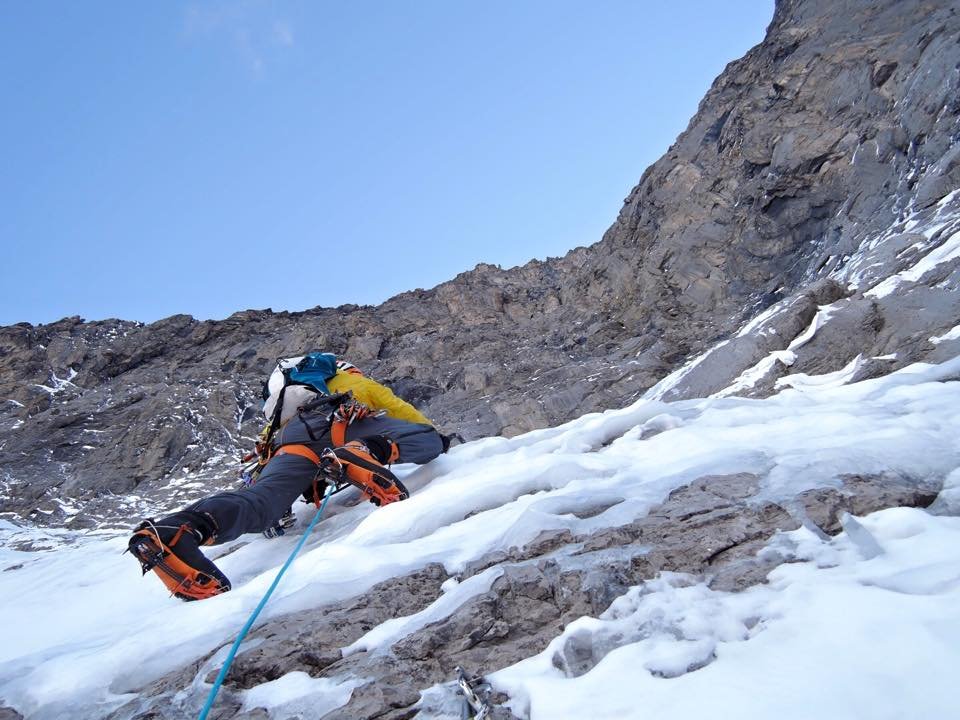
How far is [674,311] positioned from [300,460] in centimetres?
1269

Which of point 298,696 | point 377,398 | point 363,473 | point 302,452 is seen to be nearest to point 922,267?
point 377,398

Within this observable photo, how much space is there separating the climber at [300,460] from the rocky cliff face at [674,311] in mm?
4584

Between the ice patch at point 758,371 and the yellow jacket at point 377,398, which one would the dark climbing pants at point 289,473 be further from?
the ice patch at point 758,371

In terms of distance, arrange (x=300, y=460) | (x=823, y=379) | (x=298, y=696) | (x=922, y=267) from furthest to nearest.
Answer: (x=922, y=267) < (x=823, y=379) < (x=300, y=460) < (x=298, y=696)

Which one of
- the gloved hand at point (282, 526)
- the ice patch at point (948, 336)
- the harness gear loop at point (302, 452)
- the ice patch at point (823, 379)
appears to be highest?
the harness gear loop at point (302, 452)

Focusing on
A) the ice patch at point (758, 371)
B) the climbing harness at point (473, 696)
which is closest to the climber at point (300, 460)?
the climbing harness at point (473, 696)

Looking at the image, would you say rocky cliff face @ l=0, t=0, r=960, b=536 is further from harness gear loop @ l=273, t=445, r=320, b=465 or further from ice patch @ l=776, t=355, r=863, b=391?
harness gear loop @ l=273, t=445, r=320, b=465

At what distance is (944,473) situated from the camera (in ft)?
10.7

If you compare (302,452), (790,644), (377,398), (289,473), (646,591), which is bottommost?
(790,644)

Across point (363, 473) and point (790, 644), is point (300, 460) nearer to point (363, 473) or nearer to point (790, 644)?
point (363, 473)

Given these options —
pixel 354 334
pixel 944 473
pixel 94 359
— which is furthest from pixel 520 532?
pixel 94 359

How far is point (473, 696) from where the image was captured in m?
2.38

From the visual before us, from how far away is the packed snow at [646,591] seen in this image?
6.86 feet

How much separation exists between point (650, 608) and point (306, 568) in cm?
226
